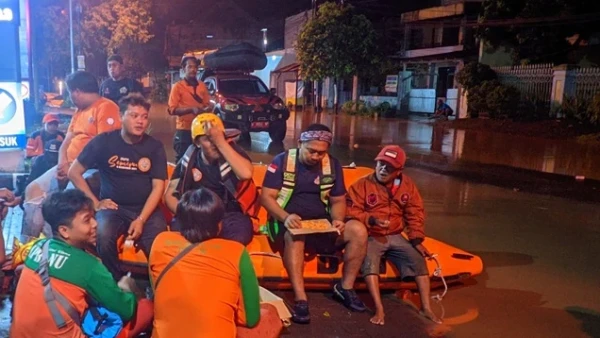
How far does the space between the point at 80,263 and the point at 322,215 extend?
7.85 ft

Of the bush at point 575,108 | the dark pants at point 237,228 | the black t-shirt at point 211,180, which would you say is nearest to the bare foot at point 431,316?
the dark pants at point 237,228

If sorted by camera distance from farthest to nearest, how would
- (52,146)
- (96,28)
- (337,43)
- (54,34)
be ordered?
(96,28), (337,43), (54,34), (52,146)

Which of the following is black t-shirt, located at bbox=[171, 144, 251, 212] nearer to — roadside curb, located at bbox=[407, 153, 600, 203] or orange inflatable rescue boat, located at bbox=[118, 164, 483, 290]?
orange inflatable rescue boat, located at bbox=[118, 164, 483, 290]

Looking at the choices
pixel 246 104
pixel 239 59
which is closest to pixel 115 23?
pixel 239 59

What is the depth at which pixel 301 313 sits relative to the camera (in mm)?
4152

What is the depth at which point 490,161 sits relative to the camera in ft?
43.5

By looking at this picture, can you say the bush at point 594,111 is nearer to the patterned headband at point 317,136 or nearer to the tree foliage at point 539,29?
the tree foliage at point 539,29

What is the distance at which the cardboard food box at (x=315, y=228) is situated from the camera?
4.18 metres

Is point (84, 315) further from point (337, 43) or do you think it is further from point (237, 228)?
point (337, 43)

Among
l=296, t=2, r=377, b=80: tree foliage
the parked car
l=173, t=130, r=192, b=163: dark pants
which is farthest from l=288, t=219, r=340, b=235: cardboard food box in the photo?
l=296, t=2, r=377, b=80: tree foliage

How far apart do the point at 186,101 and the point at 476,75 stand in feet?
57.5

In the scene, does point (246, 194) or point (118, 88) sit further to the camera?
point (118, 88)

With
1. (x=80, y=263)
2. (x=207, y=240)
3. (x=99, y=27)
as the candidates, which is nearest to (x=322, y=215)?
(x=207, y=240)

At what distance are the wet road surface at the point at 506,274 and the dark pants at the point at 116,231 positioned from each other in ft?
2.65
